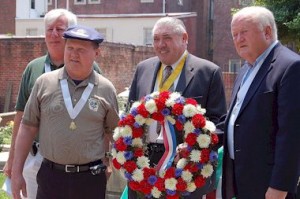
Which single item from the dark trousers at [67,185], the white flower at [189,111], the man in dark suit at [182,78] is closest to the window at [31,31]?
the man in dark suit at [182,78]

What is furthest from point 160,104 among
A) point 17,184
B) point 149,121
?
point 17,184

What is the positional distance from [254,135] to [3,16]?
35.4 metres

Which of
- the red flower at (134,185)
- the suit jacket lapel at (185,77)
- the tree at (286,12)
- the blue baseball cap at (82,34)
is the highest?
the tree at (286,12)

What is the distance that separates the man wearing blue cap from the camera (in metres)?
4.13

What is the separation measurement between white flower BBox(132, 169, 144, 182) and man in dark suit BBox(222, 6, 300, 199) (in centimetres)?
71

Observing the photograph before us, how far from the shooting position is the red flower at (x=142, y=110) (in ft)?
13.5

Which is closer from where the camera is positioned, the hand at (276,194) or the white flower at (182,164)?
the hand at (276,194)

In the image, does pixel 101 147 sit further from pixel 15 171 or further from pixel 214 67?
pixel 214 67

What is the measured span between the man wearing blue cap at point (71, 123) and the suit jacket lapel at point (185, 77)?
597mm

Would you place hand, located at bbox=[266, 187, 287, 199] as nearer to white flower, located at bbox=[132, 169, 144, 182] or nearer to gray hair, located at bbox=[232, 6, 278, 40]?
white flower, located at bbox=[132, 169, 144, 182]

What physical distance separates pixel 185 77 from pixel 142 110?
1.88 feet

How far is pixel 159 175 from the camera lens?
13.4ft

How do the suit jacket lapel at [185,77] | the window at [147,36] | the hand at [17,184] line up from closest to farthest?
the hand at [17,184], the suit jacket lapel at [185,77], the window at [147,36]

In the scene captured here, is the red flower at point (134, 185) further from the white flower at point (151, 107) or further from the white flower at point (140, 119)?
the white flower at point (151, 107)
